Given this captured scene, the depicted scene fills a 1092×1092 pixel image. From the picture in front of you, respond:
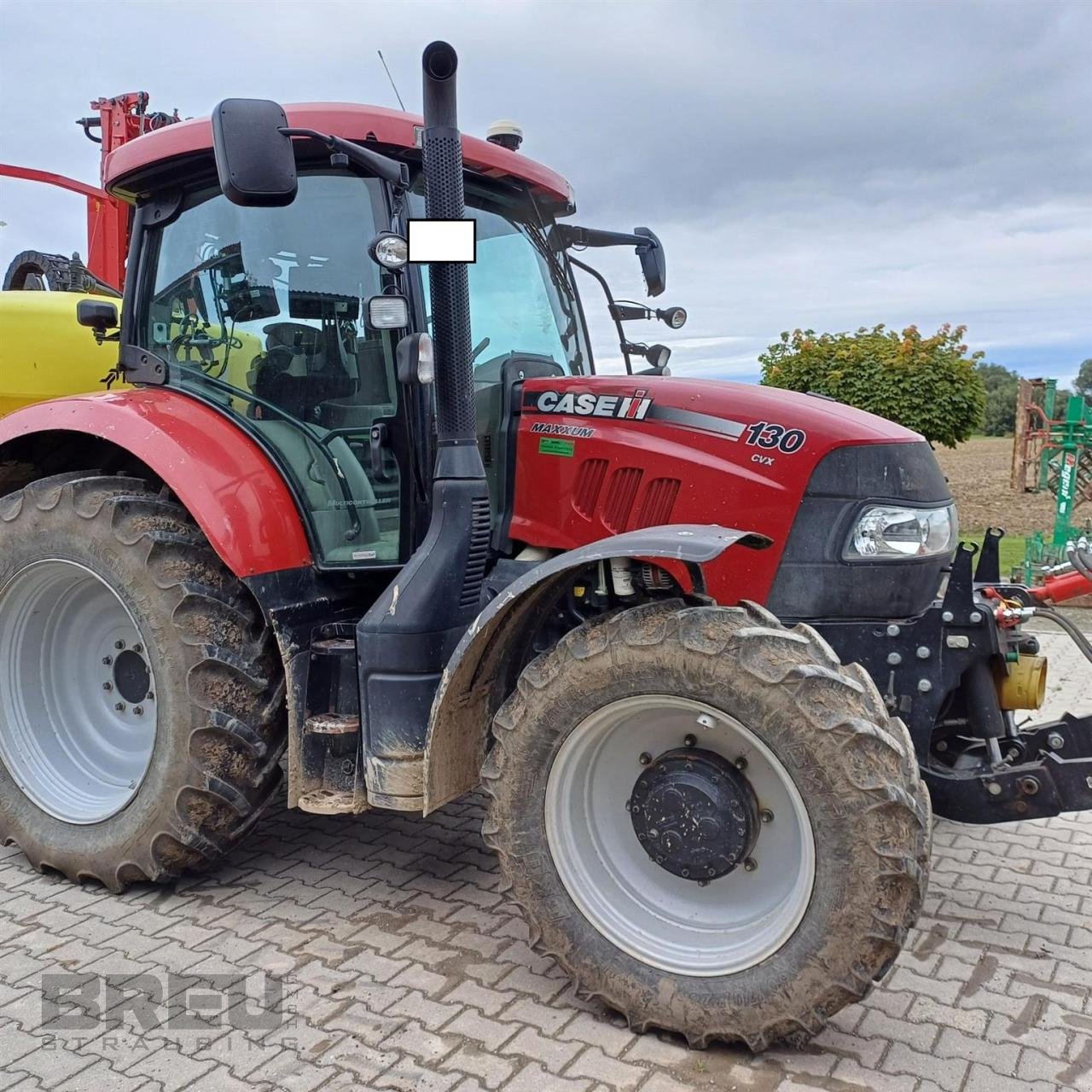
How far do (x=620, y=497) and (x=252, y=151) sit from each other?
1464 millimetres

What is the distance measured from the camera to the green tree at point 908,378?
36.4ft

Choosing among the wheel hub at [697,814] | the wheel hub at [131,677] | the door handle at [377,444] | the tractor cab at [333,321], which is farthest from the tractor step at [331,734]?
the wheel hub at [697,814]

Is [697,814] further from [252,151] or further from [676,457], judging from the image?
[252,151]

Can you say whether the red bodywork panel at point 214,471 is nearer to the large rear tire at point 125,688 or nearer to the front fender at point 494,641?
the large rear tire at point 125,688

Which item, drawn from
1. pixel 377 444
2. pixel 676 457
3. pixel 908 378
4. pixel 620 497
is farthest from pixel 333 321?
pixel 908 378

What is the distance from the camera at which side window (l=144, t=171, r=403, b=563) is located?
3.34 m

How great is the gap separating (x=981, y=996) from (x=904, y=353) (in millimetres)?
9207

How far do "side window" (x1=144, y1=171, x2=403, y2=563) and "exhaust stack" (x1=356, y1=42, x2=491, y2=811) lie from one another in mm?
257

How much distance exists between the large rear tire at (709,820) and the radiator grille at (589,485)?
63 centimetres

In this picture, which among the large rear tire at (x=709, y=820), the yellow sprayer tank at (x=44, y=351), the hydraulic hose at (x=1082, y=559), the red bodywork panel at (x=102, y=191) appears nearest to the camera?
the large rear tire at (x=709, y=820)

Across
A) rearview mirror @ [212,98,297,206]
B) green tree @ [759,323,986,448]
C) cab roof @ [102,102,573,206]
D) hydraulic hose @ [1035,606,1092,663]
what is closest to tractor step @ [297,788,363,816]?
rearview mirror @ [212,98,297,206]

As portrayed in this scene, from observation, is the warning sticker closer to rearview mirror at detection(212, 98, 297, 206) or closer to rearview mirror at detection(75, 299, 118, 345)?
rearview mirror at detection(212, 98, 297, 206)

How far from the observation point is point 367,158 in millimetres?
3092

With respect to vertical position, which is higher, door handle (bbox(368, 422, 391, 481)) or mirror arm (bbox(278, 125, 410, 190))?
mirror arm (bbox(278, 125, 410, 190))
